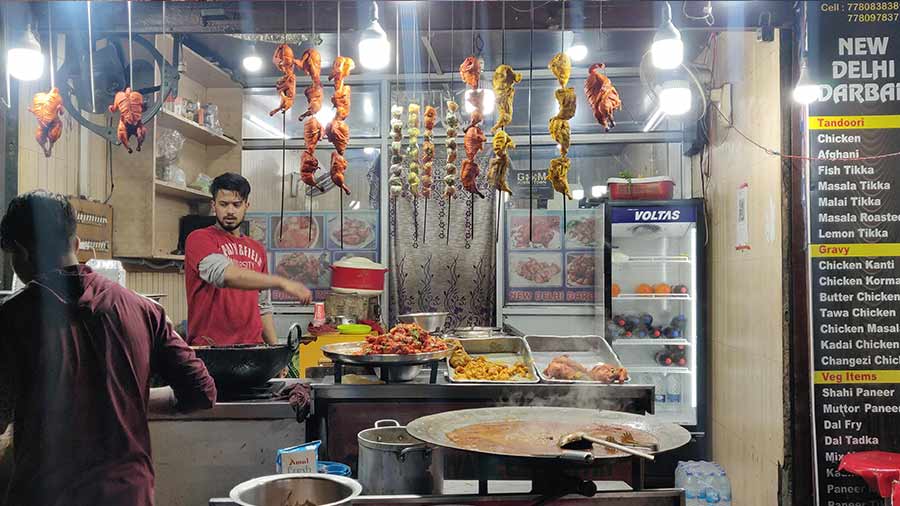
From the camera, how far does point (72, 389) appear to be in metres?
1.88

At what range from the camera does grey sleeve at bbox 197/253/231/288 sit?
3.57m

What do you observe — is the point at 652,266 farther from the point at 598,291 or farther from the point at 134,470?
the point at 134,470

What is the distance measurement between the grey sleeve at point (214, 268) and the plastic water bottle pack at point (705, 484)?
11.7ft

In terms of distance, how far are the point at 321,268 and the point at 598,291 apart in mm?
2794

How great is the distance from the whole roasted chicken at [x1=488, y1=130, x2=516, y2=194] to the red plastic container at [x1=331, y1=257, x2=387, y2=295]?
6.14 feet

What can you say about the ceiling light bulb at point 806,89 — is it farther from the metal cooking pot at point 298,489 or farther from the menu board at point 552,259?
the metal cooking pot at point 298,489

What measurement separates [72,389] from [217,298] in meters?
2.06

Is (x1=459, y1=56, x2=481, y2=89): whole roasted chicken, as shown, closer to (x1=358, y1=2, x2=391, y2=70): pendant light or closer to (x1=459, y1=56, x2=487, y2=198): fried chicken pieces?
(x1=459, y1=56, x2=487, y2=198): fried chicken pieces

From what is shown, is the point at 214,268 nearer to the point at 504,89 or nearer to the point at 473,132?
the point at 473,132

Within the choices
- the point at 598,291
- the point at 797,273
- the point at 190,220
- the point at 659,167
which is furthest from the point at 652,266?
the point at 190,220

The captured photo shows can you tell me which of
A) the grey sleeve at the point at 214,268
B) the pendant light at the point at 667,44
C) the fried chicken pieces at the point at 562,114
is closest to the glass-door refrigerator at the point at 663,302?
the fried chicken pieces at the point at 562,114

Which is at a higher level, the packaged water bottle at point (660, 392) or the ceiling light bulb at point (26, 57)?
the ceiling light bulb at point (26, 57)

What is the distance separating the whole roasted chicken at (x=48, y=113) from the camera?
12.1 feet

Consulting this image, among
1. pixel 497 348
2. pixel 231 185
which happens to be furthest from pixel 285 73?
pixel 497 348
